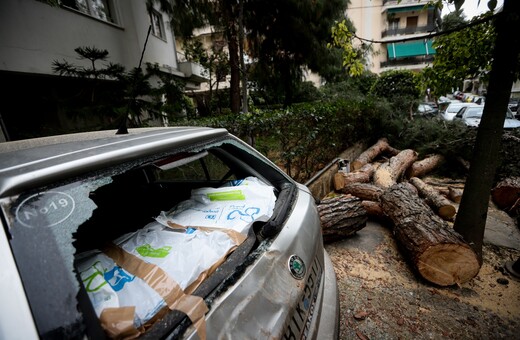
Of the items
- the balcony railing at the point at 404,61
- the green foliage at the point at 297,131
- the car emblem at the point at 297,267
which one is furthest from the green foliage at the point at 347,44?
the balcony railing at the point at 404,61

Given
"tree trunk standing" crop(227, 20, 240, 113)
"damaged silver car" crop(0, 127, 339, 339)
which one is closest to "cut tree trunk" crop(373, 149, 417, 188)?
"damaged silver car" crop(0, 127, 339, 339)

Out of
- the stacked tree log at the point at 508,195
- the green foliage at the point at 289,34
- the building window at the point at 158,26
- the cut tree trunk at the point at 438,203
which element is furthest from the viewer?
the building window at the point at 158,26

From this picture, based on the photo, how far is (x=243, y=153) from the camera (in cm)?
199

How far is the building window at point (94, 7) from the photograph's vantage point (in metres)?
6.58

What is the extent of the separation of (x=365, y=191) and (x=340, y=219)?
4.85ft

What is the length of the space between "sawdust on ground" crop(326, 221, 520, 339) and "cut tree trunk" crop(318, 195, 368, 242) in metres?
0.29

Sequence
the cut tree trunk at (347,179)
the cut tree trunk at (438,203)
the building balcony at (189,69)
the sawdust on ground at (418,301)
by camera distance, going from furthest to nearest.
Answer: the building balcony at (189,69) → the cut tree trunk at (347,179) → the cut tree trunk at (438,203) → the sawdust on ground at (418,301)

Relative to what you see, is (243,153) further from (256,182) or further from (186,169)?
(186,169)

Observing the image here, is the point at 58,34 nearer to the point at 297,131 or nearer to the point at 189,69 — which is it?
the point at 297,131

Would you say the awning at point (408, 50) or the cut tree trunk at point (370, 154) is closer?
the cut tree trunk at point (370, 154)

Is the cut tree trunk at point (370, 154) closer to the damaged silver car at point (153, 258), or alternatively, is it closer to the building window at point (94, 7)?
the damaged silver car at point (153, 258)

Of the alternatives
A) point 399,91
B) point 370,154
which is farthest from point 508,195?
point 399,91

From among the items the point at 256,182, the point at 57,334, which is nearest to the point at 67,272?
the point at 57,334

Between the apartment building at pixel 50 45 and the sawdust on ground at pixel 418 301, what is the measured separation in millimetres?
5591
